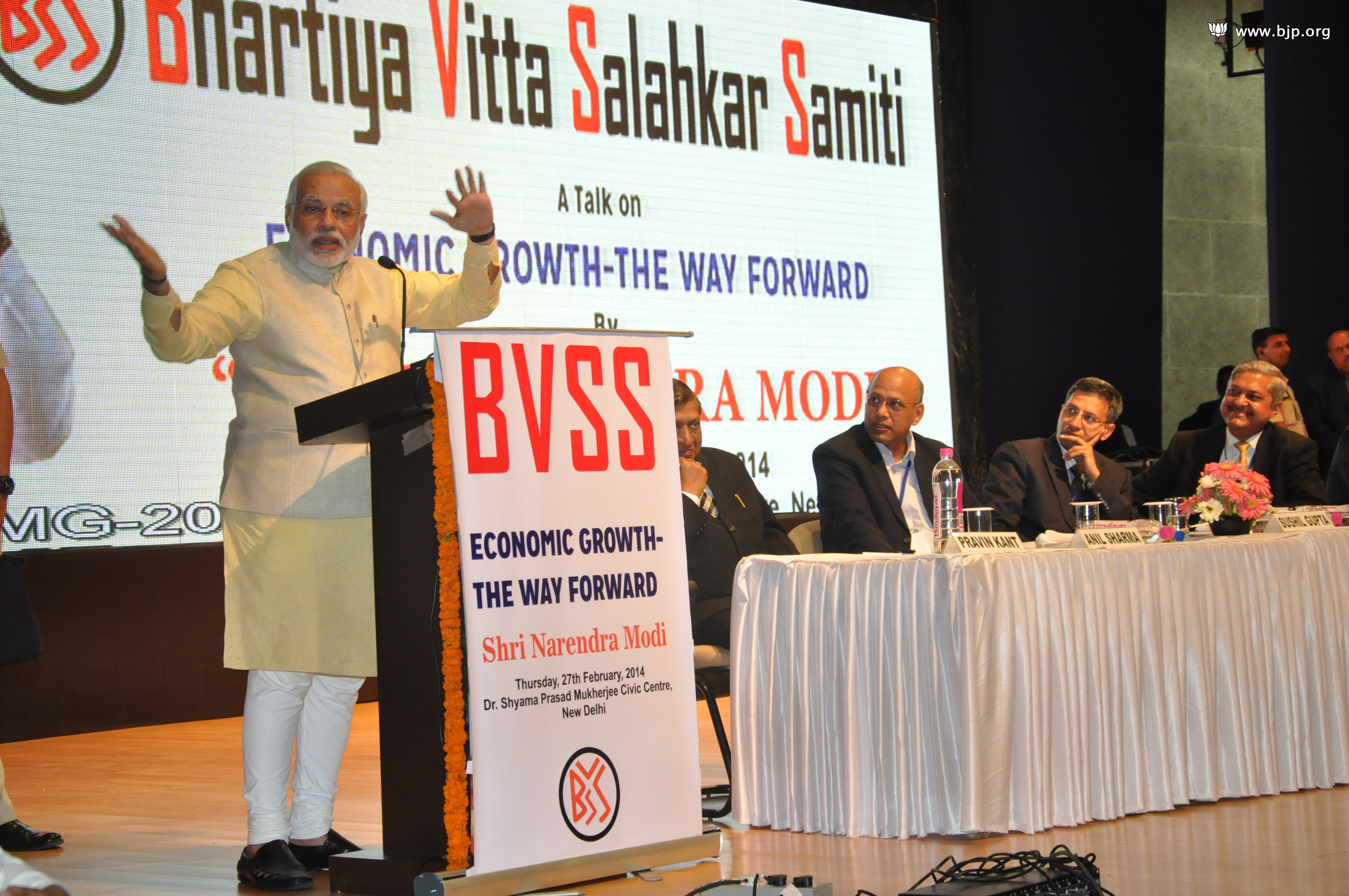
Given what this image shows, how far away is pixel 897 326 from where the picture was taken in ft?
24.5

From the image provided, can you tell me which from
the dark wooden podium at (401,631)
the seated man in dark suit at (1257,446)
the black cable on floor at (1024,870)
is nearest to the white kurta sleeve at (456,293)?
the dark wooden podium at (401,631)

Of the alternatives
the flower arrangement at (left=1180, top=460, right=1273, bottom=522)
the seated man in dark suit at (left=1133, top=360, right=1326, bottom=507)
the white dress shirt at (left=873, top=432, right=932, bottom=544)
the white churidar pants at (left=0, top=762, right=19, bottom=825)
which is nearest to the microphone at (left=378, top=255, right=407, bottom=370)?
the white churidar pants at (left=0, top=762, right=19, bottom=825)

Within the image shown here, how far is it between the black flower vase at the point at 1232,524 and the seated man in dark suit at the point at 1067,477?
0.52 m

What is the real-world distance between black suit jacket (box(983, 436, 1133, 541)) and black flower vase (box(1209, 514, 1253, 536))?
53cm

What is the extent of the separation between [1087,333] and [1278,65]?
2.07 meters

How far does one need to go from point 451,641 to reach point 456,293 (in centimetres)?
105

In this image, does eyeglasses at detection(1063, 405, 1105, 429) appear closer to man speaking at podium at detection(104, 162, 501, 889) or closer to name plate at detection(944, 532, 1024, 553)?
name plate at detection(944, 532, 1024, 553)

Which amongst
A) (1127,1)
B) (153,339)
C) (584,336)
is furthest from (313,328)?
(1127,1)

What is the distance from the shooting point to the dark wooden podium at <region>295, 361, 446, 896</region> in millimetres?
2830

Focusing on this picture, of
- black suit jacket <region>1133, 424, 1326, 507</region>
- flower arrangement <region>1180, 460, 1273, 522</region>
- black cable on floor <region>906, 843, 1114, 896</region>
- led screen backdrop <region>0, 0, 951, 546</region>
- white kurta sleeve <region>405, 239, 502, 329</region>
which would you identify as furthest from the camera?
led screen backdrop <region>0, 0, 951, 546</region>

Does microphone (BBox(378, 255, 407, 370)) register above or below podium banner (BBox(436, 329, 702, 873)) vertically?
above

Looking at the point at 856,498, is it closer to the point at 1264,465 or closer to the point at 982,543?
the point at 982,543

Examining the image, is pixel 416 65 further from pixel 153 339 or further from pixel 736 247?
pixel 153 339

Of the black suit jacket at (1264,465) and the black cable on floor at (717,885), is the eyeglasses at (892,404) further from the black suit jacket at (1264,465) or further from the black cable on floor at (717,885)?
the black cable on floor at (717,885)
